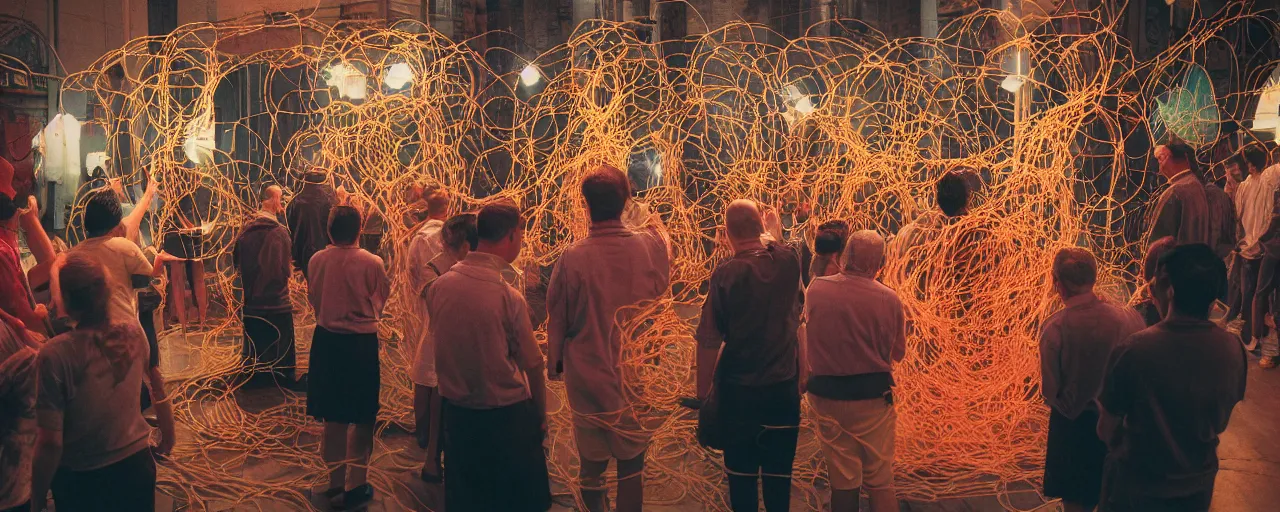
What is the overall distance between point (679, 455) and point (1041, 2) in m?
7.29

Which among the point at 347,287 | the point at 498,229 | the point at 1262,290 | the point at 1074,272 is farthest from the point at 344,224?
the point at 1262,290

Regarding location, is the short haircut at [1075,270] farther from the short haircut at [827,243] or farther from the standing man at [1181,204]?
the standing man at [1181,204]

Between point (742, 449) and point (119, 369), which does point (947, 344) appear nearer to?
point (742, 449)

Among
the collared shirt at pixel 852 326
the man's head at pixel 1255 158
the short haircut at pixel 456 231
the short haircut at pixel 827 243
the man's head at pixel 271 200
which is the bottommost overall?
the collared shirt at pixel 852 326

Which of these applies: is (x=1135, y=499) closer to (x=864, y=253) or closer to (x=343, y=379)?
(x=864, y=253)

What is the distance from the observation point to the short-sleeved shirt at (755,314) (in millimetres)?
3938

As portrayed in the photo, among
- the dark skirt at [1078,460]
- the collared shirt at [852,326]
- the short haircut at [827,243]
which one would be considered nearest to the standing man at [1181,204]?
the dark skirt at [1078,460]

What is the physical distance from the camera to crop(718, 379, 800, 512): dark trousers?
3.96 m

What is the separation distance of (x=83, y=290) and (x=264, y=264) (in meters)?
3.86

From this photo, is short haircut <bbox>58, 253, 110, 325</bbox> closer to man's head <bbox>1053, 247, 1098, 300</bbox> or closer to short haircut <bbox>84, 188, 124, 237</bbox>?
short haircut <bbox>84, 188, 124, 237</bbox>

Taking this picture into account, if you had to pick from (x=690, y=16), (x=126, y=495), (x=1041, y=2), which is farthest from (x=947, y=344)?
(x=690, y=16)

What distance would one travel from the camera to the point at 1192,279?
9.68 feet

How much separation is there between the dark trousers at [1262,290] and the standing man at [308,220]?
800 cm

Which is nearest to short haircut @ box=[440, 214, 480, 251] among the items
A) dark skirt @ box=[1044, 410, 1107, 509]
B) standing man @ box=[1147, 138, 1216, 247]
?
dark skirt @ box=[1044, 410, 1107, 509]
